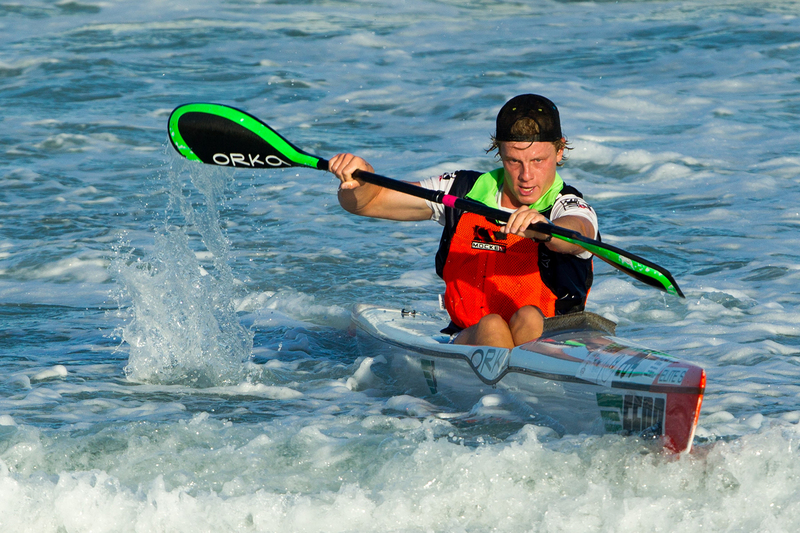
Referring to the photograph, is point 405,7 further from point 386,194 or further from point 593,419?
point 593,419

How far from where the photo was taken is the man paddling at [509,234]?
374 cm

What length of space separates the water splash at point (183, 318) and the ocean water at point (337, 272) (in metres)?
0.02

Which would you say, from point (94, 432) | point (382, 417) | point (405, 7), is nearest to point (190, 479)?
point (94, 432)

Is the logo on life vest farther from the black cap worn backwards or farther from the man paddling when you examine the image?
the black cap worn backwards

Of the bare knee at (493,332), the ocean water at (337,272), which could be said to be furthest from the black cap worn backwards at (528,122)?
the ocean water at (337,272)

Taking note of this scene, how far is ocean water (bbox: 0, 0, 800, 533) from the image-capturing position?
3193 millimetres

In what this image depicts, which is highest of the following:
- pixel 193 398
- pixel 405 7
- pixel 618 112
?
pixel 405 7

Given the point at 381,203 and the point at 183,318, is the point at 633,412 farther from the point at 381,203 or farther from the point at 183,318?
the point at 183,318

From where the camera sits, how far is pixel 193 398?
4266 millimetres

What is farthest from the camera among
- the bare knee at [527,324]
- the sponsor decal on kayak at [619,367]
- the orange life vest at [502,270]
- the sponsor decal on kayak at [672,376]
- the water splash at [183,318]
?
the water splash at [183,318]

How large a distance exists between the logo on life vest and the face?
212 mm

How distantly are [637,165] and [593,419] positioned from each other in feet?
18.9

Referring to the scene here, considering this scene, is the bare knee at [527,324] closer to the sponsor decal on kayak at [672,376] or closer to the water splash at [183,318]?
the sponsor decal on kayak at [672,376]

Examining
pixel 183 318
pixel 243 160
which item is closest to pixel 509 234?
pixel 243 160
